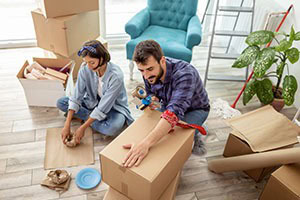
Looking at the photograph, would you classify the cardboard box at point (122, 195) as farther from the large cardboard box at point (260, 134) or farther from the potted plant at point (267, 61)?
the potted plant at point (267, 61)

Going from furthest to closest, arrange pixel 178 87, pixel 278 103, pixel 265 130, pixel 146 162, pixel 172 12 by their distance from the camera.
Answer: pixel 172 12, pixel 278 103, pixel 265 130, pixel 178 87, pixel 146 162

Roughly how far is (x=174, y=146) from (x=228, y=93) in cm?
157

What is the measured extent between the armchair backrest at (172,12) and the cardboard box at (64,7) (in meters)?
0.74

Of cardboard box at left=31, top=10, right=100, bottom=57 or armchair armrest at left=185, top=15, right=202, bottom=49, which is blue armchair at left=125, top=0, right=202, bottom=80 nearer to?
armchair armrest at left=185, top=15, right=202, bottom=49

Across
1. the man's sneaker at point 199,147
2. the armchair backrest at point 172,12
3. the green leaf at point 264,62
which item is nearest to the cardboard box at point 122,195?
the man's sneaker at point 199,147

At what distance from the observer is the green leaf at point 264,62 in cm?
201

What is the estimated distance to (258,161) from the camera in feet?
5.06

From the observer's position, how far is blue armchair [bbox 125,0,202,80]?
7.95 feet

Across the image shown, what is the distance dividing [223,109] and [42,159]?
1.62m

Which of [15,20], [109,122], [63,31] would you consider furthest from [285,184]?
[15,20]

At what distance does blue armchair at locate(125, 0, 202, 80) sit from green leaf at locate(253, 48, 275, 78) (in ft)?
1.99

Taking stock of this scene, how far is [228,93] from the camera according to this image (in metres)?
2.68

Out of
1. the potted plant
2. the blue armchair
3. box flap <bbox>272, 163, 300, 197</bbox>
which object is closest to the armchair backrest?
the blue armchair

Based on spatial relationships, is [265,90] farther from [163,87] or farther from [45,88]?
[45,88]
